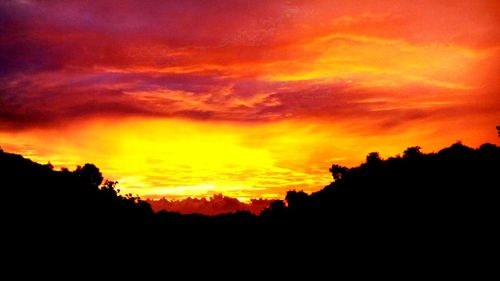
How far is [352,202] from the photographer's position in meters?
69.5

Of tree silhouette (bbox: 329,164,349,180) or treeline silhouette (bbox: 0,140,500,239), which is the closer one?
treeline silhouette (bbox: 0,140,500,239)

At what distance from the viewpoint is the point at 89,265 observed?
5147 cm

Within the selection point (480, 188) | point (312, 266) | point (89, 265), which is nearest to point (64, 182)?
point (89, 265)

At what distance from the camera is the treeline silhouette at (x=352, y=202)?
50.2 m

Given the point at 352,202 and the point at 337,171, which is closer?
the point at 352,202

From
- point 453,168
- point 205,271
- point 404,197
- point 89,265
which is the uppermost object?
point 453,168

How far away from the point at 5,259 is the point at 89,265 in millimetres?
11616

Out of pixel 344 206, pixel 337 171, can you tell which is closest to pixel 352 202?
pixel 344 206

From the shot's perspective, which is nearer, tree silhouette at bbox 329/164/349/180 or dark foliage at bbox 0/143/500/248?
dark foliage at bbox 0/143/500/248

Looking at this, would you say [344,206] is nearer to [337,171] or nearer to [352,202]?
[352,202]

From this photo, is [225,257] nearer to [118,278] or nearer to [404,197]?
[118,278]

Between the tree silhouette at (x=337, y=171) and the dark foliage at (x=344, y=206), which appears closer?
the dark foliage at (x=344, y=206)

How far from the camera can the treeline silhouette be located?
5019 centimetres

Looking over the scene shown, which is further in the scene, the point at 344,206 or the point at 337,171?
the point at 337,171
